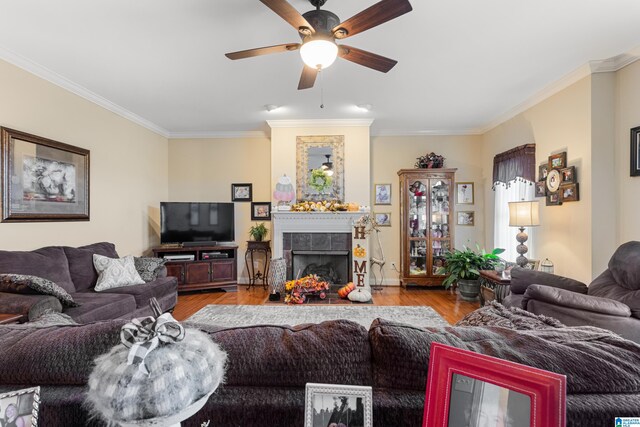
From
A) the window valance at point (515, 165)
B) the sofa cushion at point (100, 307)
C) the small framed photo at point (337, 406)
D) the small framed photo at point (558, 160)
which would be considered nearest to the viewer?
the small framed photo at point (337, 406)

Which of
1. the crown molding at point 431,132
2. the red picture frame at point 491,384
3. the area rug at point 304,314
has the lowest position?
the area rug at point 304,314

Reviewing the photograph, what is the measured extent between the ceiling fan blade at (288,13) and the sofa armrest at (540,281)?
2.68m

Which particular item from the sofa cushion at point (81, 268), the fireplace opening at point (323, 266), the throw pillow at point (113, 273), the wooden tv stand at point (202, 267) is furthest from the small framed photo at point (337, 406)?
the wooden tv stand at point (202, 267)

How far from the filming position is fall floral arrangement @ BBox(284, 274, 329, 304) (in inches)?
175

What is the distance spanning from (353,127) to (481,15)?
2824 mm

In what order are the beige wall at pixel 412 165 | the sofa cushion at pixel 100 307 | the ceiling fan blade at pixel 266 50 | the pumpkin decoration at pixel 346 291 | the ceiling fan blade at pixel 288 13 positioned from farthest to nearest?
the beige wall at pixel 412 165 → the pumpkin decoration at pixel 346 291 → the sofa cushion at pixel 100 307 → the ceiling fan blade at pixel 266 50 → the ceiling fan blade at pixel 288 13

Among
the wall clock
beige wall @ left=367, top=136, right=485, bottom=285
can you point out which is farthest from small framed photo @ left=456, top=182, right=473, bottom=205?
the wall clock

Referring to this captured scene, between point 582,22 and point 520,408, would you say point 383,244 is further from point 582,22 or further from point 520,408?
point 520,408

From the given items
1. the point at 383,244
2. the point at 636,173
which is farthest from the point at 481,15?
the point at 383,244

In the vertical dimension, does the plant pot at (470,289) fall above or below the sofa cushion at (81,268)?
below

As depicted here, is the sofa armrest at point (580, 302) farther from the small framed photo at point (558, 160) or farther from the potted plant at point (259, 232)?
the potted plant at point (259, 232)

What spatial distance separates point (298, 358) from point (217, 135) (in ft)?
17.8

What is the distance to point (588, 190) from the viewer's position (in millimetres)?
3117

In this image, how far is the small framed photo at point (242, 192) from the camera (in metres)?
5.62
